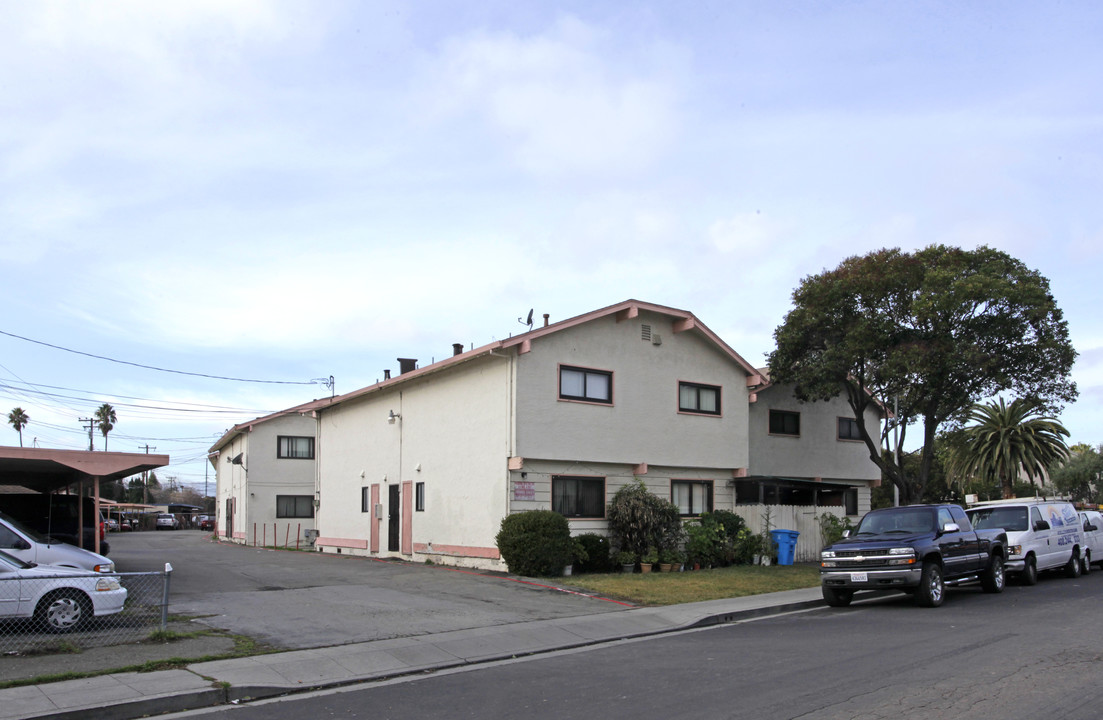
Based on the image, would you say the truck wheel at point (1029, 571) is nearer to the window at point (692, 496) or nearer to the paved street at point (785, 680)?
the paved street at point (785, 680)

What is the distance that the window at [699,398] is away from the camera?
81.8ft

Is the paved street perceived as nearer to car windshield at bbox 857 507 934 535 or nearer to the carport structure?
car windshield at bbox 857 507 934 535

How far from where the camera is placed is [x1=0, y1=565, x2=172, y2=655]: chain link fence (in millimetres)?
11344

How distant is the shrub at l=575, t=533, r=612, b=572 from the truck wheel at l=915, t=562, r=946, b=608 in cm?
783

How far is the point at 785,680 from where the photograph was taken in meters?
9.47

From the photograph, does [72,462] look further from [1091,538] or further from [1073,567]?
[1091,538]

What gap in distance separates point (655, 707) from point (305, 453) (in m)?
36.6

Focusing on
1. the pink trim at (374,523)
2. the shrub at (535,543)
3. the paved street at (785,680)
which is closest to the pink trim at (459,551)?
the shrub at (535,543)

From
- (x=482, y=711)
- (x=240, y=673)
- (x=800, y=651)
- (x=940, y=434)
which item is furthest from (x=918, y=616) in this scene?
(x=940, y=434)

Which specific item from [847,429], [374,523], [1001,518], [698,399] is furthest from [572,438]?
[847,429]

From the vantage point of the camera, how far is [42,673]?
9.78m

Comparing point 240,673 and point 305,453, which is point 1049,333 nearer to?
point 240,673

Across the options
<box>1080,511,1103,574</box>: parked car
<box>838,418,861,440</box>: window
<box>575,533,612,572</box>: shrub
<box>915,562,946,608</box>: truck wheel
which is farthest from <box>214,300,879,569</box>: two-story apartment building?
<box>915,562,946,608</box>: truck wheel

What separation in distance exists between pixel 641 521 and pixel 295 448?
82.5 ft
